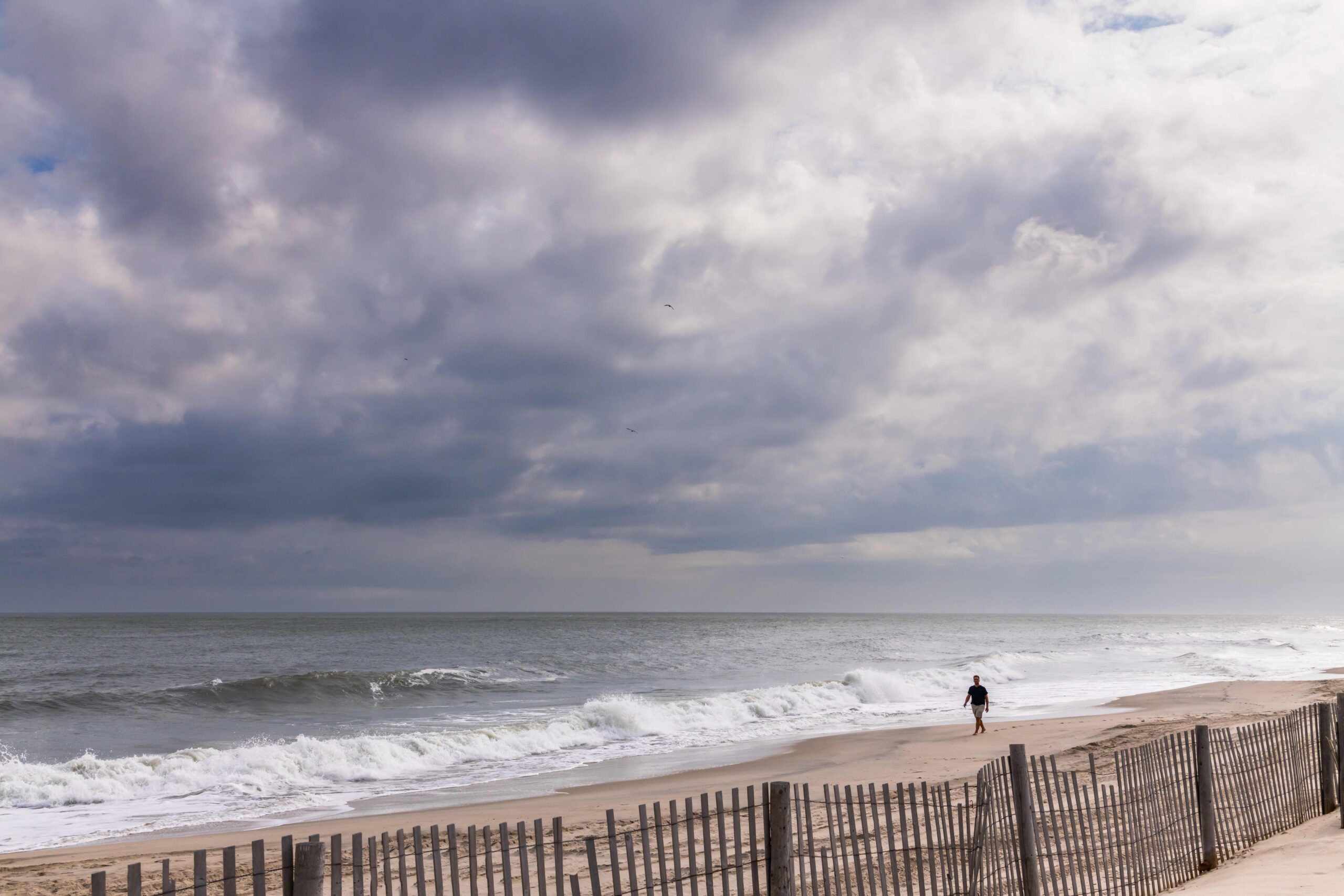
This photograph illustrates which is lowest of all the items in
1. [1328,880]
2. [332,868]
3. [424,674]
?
[424,674]

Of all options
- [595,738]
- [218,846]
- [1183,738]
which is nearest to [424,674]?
[595,738]

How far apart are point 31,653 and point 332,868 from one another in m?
71.9

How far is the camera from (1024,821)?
7082 millimetres

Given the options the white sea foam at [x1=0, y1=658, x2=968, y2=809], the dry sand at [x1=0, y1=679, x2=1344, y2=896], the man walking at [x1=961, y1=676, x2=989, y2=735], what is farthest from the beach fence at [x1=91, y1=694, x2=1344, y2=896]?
the man walking at [x1=961, y1=676, x2=989, y2=735]

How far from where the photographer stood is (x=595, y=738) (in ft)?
82.5

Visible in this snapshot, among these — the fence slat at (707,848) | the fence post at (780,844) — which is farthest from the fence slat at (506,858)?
the fence post at (780,844)

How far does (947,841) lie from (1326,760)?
6.59 metres

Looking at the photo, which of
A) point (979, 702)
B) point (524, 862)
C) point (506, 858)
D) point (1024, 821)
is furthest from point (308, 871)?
point (979, 702)

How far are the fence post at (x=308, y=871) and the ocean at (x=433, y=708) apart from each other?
40.9 ft

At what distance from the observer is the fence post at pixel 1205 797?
880 centimetres

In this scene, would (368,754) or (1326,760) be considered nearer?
(1326,760)

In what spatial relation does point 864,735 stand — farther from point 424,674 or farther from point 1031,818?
point 424,674

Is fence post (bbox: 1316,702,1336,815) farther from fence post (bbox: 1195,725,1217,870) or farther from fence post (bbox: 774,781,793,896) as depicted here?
fence post (bbox: 774,781,793,896)

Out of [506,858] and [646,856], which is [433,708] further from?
[506,858]
